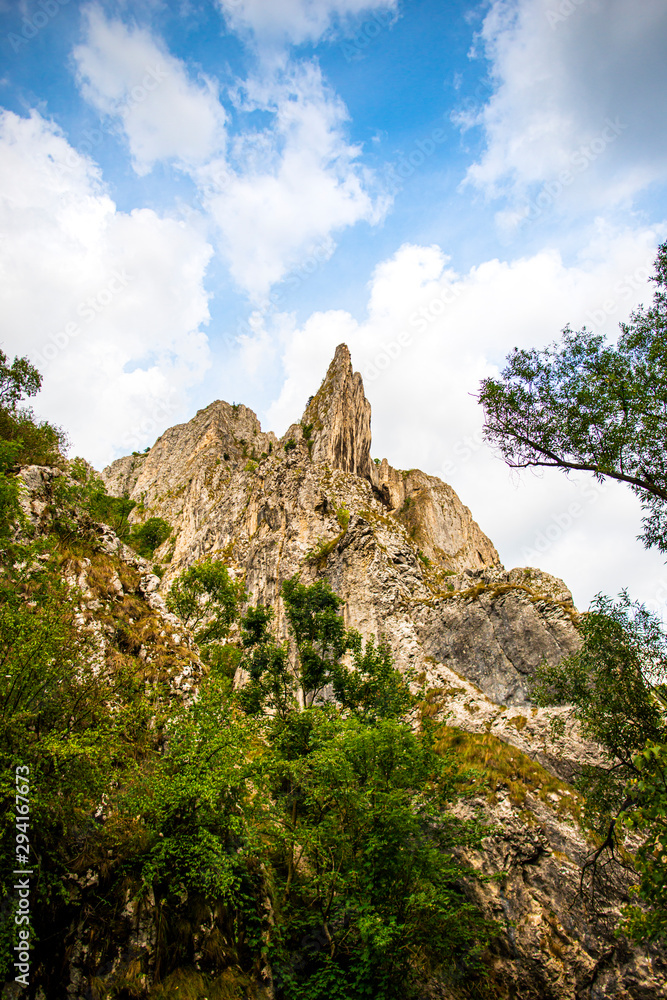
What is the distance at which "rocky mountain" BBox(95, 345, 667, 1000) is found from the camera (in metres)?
15.1

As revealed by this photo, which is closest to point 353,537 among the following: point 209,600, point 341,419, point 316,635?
point 316,635

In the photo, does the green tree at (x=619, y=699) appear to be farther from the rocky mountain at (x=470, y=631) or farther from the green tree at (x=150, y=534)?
the green tree at (x=150, y=534)

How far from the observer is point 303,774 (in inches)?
601

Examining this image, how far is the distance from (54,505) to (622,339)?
71.3 feet

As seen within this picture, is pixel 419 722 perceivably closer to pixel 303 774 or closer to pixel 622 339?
pixel 303 774

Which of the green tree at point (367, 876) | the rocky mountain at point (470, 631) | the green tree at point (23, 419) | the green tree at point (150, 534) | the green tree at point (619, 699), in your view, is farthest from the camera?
the green tree at point (150, 534)

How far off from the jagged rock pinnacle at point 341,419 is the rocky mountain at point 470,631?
0.93 ft

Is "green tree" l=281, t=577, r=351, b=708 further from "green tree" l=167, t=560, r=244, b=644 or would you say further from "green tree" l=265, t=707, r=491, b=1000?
"green tree" l=167, t=560, r=244, b=644

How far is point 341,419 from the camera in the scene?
6694cm

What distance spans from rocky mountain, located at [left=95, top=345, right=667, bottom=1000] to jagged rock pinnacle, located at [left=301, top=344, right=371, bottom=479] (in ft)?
0.93

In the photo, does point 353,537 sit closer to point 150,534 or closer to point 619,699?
point 619,699

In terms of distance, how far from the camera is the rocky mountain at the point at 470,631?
49.4ft

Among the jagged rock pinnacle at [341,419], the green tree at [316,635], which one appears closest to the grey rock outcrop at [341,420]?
the jagged rock pinnacle at [341,419]

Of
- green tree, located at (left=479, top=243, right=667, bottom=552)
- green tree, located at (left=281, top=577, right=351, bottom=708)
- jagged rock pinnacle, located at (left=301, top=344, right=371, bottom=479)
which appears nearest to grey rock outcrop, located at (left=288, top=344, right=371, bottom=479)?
jagged rock pinnacle, located at (left=301, top=344, right=371, bottom=479)
